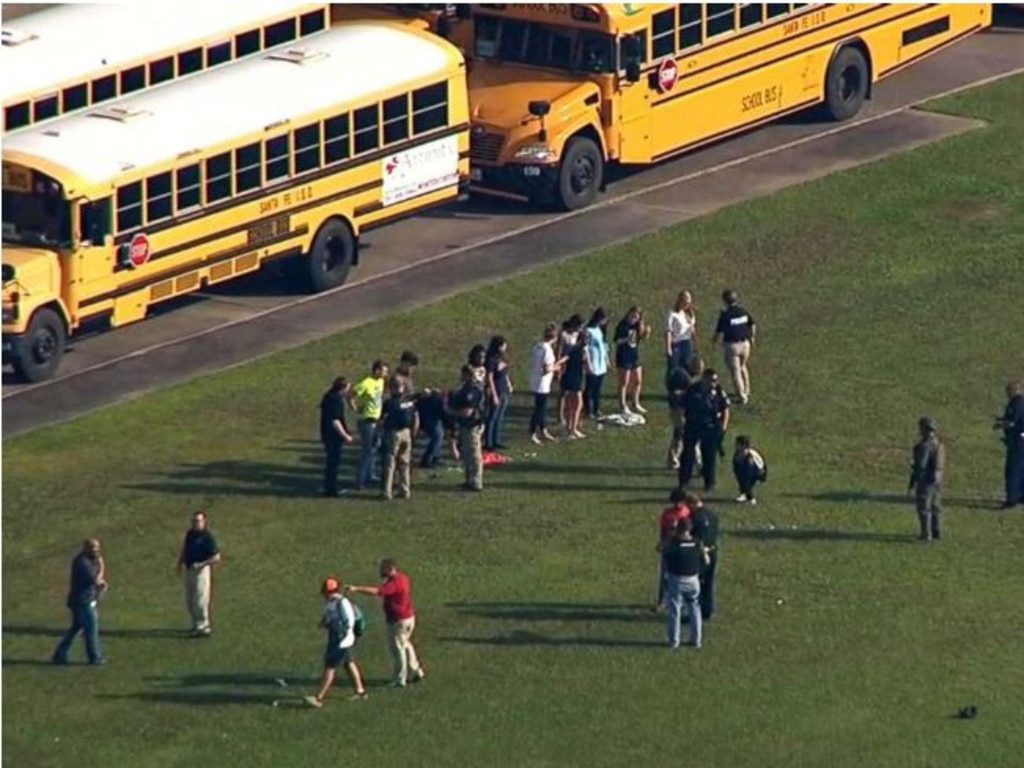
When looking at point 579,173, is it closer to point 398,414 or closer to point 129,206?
point 129,206

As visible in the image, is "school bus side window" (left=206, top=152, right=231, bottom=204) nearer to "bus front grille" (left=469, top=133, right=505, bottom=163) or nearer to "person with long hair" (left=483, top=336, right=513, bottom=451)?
"bus front grille" (left=469, top=133, right=505, bottom=163)

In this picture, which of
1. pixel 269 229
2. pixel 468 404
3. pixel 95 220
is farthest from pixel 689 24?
pixel 468 404

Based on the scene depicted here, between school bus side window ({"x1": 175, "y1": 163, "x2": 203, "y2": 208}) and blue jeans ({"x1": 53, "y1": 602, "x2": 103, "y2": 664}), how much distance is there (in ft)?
34.9

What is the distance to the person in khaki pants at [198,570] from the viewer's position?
118 feet

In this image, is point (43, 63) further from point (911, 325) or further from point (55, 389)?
point (911, 325)

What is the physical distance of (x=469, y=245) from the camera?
4950 cm

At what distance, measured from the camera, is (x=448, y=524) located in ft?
129

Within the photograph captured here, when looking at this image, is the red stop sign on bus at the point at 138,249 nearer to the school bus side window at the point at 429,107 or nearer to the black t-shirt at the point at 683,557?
the school bus side window at the point at 429,107

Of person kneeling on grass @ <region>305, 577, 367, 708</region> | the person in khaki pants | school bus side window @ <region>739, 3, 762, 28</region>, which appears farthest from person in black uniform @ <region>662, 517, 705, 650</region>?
school bus side window @ <region>739, 3, 762, 28</region>

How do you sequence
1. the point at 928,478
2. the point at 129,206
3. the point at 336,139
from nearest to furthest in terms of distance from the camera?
1. the point at 928,478
2. the point at 129,206
3. the point at 336,139

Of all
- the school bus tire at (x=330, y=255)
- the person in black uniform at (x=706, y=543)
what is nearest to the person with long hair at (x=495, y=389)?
the person in black uniform at (x=706, y=543)

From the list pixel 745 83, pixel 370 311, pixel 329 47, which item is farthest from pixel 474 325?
pixel 745 83

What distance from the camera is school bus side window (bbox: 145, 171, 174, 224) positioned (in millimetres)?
44906

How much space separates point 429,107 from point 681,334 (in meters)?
7.14
